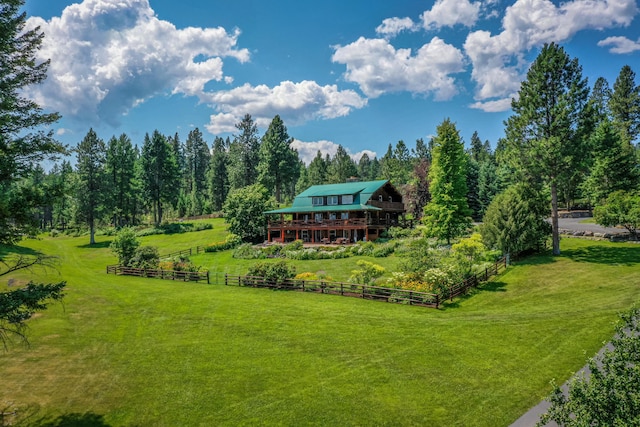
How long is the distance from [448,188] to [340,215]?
1723 centimetres

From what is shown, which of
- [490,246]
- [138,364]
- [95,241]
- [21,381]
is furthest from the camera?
[95,241]

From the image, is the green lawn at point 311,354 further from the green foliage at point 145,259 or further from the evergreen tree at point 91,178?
the evergreen tree at point 91,178

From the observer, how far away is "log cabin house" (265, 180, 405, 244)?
49750 mm

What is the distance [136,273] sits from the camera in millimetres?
37688

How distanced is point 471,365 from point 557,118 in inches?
967

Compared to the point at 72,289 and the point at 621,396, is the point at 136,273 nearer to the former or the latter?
the point at 72,289

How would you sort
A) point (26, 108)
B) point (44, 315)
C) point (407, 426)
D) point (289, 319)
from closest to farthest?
point (407, 426), point (26, 108), point (289, 319), point (44, 315)

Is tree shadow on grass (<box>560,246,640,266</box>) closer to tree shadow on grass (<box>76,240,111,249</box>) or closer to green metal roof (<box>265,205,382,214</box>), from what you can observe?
green metal roof (<box>265,205,382,214</box>)

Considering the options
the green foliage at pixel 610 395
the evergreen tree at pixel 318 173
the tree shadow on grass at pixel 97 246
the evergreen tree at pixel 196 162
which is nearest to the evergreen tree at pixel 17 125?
the green foliage at pixel 610 395

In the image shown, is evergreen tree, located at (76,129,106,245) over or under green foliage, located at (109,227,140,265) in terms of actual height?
over

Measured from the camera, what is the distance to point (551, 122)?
104 feet

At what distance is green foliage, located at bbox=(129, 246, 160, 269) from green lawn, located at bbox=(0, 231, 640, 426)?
402 inches

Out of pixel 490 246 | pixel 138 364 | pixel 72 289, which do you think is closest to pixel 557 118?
pixel 490 246

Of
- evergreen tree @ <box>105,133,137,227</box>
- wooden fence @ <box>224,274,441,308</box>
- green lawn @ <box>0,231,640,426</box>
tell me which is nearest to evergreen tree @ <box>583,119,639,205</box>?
green lawn @ <box>0,231,640,426</box>
